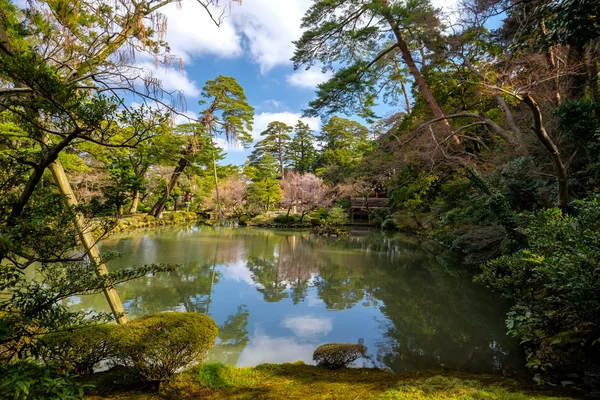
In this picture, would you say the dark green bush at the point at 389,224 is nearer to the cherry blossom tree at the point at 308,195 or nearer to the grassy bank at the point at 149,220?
the cherry blossom tree at the point at 308,195

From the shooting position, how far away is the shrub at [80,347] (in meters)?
2.28

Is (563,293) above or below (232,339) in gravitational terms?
above

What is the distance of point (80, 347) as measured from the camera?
2.34m

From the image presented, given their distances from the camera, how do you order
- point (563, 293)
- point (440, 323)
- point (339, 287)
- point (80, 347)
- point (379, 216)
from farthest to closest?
point (379, 216)
point (339, 287)
point (440, 323)
point (563, 293)
point (80, 347)

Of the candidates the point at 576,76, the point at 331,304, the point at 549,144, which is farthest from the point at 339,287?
the point at 576,76

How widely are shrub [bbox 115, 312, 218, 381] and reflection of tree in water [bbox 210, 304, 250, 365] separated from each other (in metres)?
0.99

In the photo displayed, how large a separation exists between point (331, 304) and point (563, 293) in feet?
11.4

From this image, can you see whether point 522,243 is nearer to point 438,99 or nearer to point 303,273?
point 303,273

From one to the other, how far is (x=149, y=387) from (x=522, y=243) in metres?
5.57

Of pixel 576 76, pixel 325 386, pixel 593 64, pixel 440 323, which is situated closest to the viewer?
pixel 325 386

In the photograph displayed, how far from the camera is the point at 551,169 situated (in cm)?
586

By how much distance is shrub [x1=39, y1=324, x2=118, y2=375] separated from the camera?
2275 mm

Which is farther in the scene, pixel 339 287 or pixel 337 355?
pixel 339 287

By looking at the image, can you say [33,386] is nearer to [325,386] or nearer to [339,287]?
[325,386]
